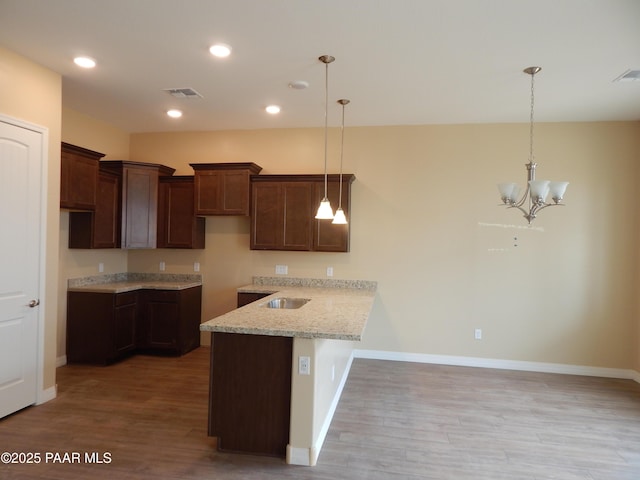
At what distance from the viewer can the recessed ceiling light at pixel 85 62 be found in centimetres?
319

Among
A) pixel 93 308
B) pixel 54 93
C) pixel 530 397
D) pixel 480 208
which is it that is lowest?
pixel 530 397

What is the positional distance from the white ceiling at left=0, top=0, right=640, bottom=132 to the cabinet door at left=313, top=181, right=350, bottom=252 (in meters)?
0.88

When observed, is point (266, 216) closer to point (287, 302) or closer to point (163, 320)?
point (287, 302)

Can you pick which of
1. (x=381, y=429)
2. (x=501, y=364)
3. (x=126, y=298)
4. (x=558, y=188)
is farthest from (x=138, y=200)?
(x=501, y=364)

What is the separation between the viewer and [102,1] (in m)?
2.40

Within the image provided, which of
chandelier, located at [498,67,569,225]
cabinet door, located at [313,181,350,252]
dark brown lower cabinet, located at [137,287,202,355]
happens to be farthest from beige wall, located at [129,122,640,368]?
chandelier, located at [498,67,569,225]

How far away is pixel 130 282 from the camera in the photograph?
5156 mm

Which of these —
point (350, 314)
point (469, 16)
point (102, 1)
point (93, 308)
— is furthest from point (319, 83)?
point (93, 308)

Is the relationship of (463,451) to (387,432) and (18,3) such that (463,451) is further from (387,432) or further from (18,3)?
(18,3)

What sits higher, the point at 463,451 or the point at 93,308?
the point at 93,308

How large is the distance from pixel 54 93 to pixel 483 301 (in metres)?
5.02

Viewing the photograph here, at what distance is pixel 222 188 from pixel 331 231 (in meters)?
1.49

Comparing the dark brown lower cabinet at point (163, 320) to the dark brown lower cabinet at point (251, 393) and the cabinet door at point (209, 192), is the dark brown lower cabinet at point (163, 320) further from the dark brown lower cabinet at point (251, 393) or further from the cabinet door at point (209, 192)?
the dark brown lower cabinet at point (251, 393)

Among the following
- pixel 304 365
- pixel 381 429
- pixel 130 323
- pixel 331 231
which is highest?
pixel 331 231
